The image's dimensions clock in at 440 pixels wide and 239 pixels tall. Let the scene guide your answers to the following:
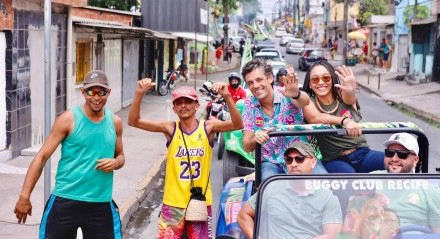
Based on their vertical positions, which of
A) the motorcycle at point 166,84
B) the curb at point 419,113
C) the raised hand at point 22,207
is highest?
the raised hand at point 22,207

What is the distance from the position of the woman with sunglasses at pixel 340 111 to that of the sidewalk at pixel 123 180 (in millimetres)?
3283

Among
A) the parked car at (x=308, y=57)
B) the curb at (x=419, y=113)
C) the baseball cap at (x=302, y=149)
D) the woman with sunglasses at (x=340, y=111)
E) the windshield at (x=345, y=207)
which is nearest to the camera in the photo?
the windshield at (x=345, y=207)

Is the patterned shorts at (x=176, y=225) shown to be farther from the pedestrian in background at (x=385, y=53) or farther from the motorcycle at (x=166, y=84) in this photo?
the pedestrian in background at (x=385, y=53)

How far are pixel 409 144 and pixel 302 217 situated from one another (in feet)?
4.18

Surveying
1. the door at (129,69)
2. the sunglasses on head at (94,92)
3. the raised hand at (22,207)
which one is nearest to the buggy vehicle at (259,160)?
the sunglasses on head at (94,92)

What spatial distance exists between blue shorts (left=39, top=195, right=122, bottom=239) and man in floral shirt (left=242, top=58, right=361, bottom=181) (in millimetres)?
1192

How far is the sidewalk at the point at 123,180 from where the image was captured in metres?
8.01

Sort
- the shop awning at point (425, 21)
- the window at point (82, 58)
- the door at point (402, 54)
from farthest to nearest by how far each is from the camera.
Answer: the door at point (402, 54) → the shop awning at point (425, 21) → the window at point (82, 58)

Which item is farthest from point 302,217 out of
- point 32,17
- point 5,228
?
point 32,17

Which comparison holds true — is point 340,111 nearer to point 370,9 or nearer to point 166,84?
point 166,84

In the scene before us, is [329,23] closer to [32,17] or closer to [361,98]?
[361,98]

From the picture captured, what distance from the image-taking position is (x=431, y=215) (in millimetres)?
4293

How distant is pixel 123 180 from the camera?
35.8ft

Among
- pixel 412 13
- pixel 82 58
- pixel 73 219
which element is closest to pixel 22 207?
pixel 73 219
